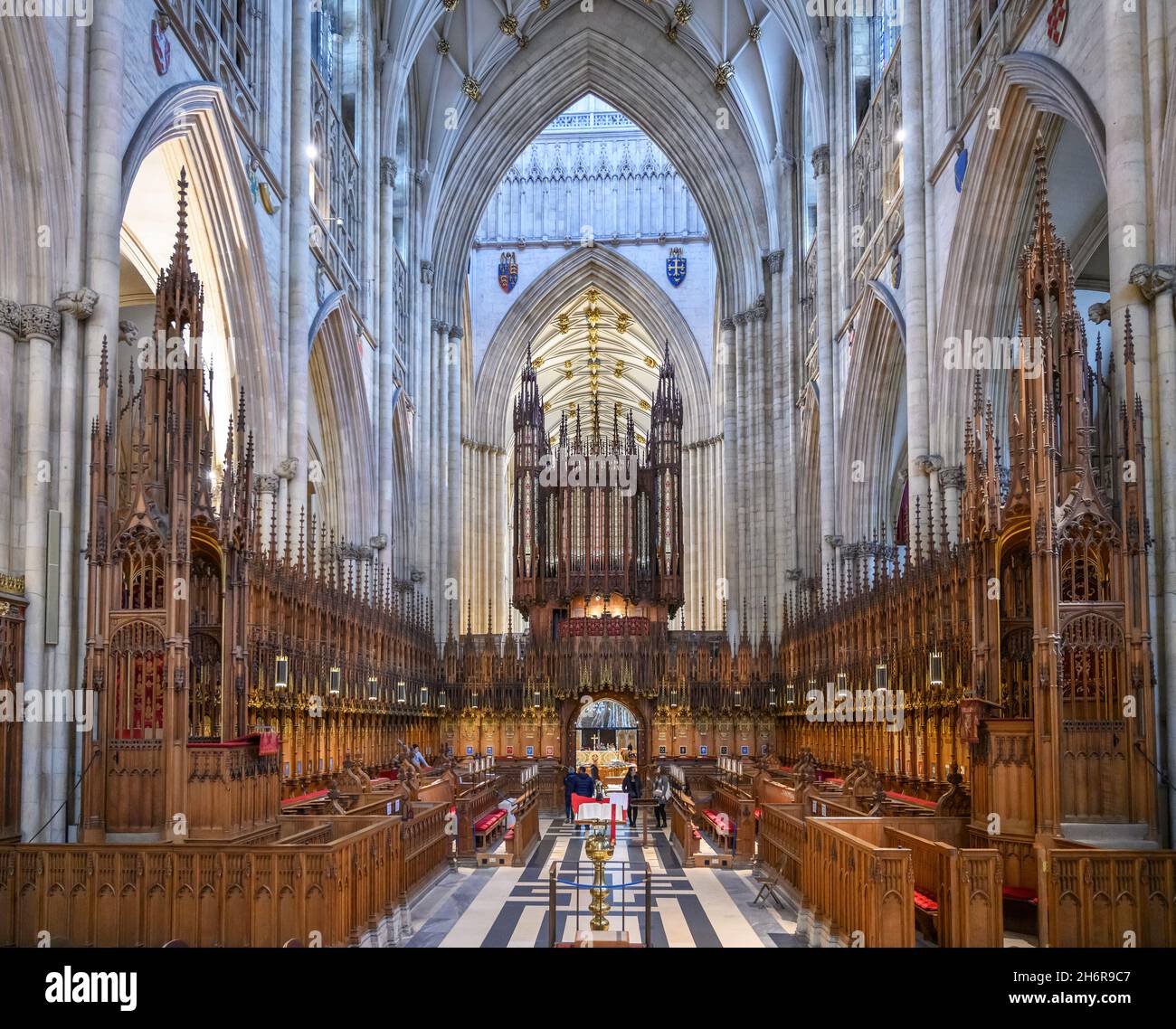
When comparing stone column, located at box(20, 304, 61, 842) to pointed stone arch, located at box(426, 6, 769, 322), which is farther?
pointed stone arch, located at box(426, 6, 769, 322)

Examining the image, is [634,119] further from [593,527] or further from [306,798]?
[306,798]

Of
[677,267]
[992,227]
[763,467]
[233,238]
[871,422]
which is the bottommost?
[871,422]

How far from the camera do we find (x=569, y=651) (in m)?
30.6

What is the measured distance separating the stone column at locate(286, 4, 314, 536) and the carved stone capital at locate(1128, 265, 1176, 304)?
13.5m

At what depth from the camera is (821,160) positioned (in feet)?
91.1

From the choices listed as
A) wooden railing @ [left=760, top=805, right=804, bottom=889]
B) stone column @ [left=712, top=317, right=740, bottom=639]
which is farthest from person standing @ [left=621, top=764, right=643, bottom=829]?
stone column @ [left=712, top=317, right=740, bottom=639]

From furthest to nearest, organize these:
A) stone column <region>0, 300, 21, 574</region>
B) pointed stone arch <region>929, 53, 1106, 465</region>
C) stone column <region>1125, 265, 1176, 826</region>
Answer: pointed stone arch <region>929, 53, 1106, 465</region> < stone column <region>0, 300, 21, 574</region> < stone column <region>1125, 265, 1176, 826</region>

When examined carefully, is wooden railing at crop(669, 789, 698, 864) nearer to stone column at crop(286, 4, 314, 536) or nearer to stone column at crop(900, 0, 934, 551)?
stone column at crop(900, 0, 934, 551)

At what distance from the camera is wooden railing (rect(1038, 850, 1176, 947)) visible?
816 centimetres

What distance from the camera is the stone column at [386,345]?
92.3 ft

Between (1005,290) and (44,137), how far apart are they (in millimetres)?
13247

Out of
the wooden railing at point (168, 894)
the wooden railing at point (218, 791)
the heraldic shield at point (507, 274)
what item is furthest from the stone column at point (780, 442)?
the wooden railing at point (168, 894)

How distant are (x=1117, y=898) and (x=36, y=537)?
31.7 ft

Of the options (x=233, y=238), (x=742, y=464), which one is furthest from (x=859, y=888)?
(x=742, y=464)
